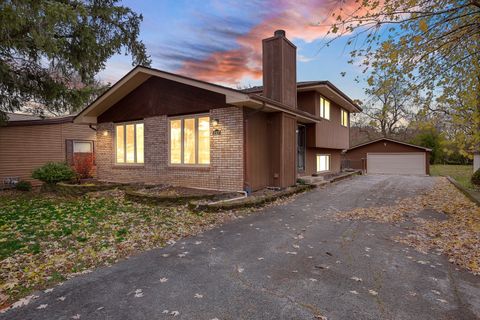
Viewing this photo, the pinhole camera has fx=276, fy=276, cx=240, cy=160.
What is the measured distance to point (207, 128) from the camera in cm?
1006

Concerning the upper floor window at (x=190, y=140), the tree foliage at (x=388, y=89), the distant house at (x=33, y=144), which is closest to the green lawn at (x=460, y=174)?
the tree foliage at (x=388, y=89)

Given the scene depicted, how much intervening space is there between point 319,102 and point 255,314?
13010mm

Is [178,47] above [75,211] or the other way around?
above

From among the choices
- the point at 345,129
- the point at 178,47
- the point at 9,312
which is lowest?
the point at 9,312

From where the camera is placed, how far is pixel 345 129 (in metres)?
19.0

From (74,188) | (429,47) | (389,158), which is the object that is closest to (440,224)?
(429,47)

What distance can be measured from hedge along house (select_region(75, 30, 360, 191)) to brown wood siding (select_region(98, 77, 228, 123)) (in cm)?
4

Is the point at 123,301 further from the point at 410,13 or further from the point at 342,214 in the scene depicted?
the point at 410,13

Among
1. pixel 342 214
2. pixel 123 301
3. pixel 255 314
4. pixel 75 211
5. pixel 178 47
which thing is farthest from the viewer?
pixel 178 47

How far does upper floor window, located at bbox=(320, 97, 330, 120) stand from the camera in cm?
1474

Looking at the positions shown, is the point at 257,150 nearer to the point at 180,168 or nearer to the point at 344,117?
the point at 180,168

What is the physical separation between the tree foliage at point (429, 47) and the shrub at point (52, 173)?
11.9 meters

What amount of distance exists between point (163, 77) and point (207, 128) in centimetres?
257

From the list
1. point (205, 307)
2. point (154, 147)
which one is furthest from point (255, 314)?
point (154, 147)
